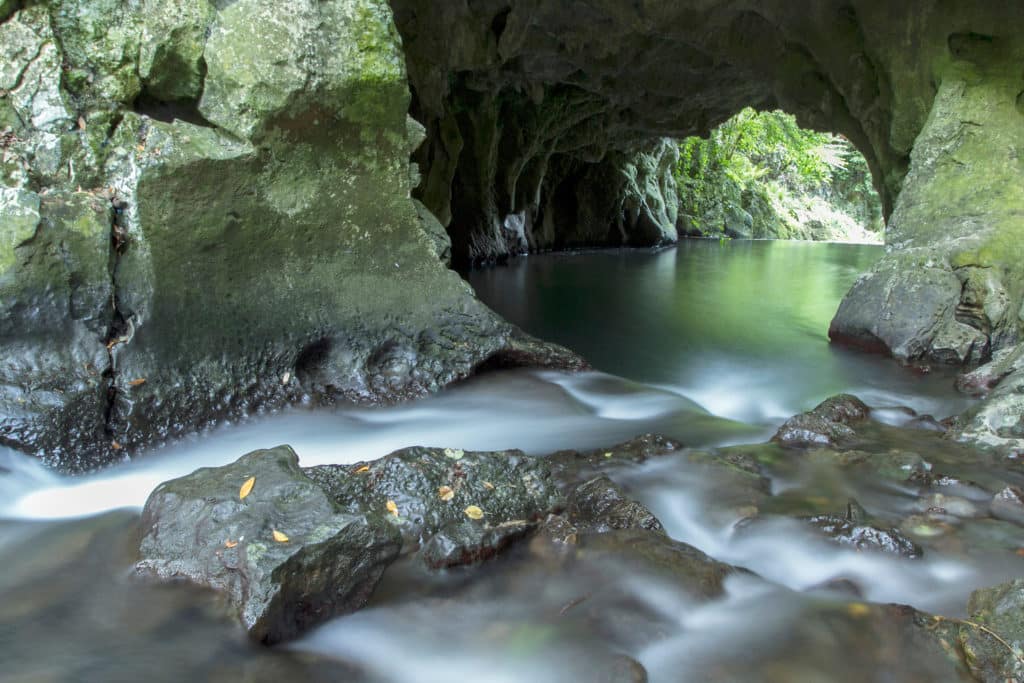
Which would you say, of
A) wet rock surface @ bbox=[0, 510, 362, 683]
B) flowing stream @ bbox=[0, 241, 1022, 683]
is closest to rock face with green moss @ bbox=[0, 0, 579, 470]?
flowing stream @ bbox=[0, 241, 1022, 683]

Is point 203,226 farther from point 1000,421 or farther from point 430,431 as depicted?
point 1000,421

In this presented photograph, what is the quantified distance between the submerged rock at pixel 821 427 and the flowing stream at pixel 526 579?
24 centimetres

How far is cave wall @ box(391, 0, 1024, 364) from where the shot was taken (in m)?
6.51

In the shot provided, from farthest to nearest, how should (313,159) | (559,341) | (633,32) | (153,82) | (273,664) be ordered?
(633,32)
(559,341)
(313,159)
(153,82)
(273,664)

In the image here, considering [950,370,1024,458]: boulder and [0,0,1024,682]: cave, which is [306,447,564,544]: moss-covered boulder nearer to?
[0,0,1024,682]: cave

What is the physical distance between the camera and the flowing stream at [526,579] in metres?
2.18

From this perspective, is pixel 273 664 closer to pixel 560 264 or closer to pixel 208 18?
pixel 208 18

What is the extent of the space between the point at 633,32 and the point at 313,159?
702cm

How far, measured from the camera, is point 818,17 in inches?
339

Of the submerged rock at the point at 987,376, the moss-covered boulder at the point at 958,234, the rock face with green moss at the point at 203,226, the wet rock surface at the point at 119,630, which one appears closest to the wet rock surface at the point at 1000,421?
the submerged rock at the point at 987,376

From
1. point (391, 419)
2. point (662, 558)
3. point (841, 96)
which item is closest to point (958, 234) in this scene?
point (841, 96)

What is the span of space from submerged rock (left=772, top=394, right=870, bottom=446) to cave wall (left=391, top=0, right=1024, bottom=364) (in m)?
2.31

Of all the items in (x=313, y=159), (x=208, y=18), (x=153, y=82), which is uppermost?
(x=208, y=18)

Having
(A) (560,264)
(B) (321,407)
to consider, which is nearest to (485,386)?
(B) (321,407)
